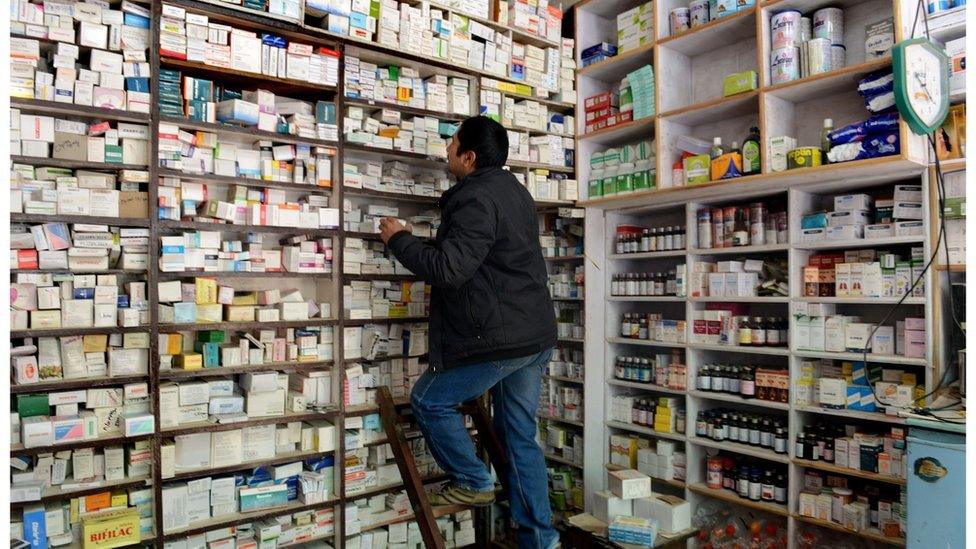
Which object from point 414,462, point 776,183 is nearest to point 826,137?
point 776,183

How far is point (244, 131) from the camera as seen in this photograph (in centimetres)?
336

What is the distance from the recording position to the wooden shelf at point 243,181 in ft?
10.4

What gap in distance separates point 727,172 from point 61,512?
3.84 meters

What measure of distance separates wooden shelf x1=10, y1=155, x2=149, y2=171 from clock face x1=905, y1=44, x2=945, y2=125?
11.9ft

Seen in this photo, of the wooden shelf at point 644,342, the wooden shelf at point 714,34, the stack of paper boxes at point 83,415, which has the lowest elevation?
the stack of paper boxes at point 83,415

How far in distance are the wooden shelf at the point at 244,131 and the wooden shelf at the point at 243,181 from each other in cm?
23

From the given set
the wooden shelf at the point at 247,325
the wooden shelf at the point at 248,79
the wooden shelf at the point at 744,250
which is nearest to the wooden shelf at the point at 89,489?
the wooden shelf at the point at 247,325

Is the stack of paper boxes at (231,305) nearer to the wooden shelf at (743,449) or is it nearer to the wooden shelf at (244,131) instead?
the wooden shelf at (244,131)

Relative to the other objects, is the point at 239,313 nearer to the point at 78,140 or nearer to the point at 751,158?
the point at 78,140

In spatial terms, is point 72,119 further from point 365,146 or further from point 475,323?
point 475,323

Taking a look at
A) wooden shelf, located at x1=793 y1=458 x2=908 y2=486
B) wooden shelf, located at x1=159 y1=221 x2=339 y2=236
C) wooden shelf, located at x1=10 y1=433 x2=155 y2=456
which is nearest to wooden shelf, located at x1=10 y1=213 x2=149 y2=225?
wooden shelf, located at x1=159 y1=221 x2=339 y2=236

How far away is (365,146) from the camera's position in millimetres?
3736

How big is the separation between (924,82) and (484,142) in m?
2.06

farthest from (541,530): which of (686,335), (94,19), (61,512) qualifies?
(94,19)
